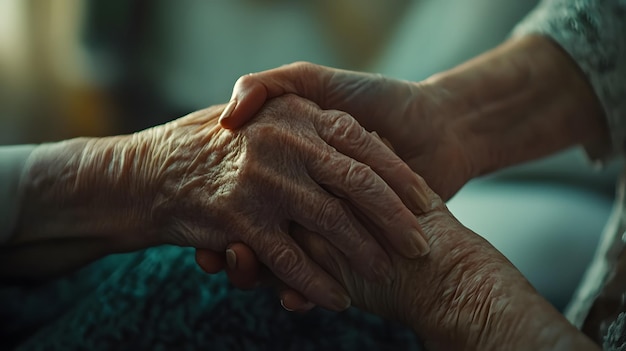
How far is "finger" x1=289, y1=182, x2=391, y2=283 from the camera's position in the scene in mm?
746

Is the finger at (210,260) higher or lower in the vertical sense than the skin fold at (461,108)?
lower

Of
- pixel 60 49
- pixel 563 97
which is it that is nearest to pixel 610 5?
pixel 563 97

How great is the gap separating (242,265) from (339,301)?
0.40 ft

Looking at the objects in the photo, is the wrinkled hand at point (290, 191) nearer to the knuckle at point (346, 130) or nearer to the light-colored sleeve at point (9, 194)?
the knuckle at point (346, 130)

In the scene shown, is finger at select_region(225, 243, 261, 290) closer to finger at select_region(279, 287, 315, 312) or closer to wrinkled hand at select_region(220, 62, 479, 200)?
finger at select_region(279, 287, 315, 312)

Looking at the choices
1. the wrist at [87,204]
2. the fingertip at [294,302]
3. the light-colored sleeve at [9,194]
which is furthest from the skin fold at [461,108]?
the light-colored sleeve at [9,194]

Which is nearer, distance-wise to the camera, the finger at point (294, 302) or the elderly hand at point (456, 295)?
the elderly hand at point (456, 295)

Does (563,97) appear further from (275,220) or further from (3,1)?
(3,1)

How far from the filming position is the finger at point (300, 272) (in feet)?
2.50

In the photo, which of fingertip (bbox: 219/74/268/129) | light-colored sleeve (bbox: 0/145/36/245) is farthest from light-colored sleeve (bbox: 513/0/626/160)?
light-colored sleeve (bbox: 0/145/36/245)

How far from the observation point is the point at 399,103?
2.95ft

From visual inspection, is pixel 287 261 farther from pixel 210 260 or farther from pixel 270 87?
pixel 270 87

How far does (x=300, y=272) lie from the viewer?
2.52 ft

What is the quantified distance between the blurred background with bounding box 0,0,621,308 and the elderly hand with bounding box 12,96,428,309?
12 centimetres
